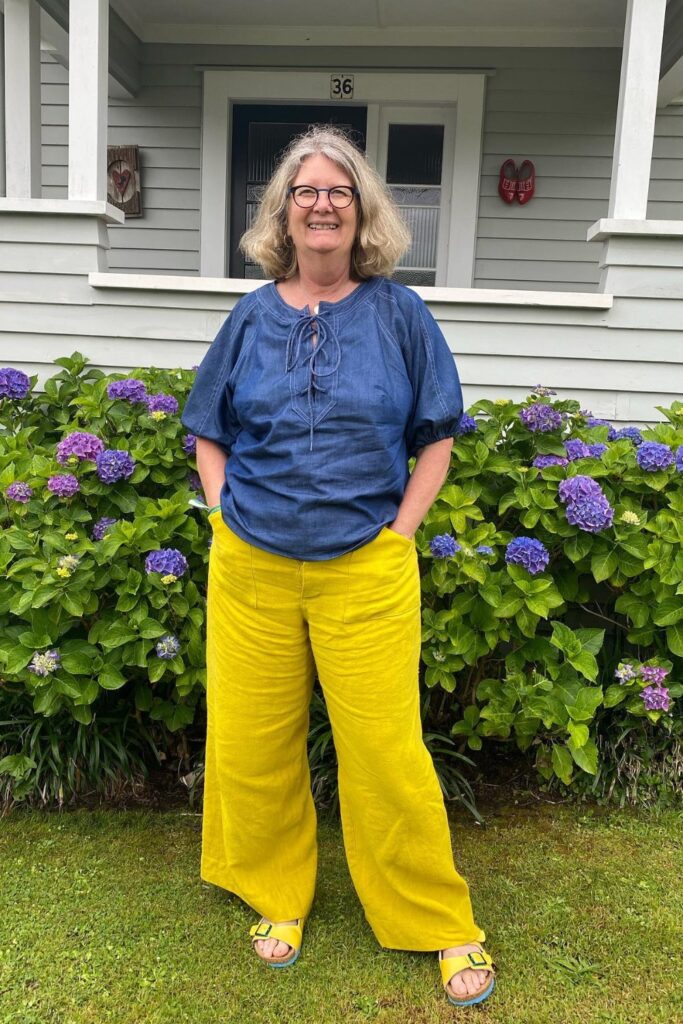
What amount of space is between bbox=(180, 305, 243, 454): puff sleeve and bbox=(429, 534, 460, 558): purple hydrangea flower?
0.71 metres

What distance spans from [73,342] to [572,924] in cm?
285

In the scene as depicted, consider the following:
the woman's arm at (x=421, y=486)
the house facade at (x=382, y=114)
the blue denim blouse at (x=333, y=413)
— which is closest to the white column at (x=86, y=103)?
the house facade at (x=382, y=114)

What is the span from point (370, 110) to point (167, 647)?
3990 millimetres

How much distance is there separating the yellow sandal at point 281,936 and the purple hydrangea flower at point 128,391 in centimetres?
163

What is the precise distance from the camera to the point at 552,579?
2.44 meters

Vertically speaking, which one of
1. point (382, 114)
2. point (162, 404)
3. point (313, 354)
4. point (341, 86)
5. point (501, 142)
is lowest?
point (162, 404)

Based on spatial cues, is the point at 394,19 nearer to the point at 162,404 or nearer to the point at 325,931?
the point at 162,404

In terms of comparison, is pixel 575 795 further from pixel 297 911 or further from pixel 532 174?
pixel 532 174

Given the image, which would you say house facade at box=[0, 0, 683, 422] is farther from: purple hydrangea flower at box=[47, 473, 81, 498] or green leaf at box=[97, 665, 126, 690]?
green leaf at box=[97, 665, 126, 690]

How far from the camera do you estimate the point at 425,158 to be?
5.14 meters

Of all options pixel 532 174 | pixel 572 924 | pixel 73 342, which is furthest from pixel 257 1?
pixel 572 924

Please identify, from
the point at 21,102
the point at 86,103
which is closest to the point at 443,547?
the point at 86,103

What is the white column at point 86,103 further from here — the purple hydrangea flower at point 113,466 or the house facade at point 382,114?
the purple hydrangea flower at point 113,466

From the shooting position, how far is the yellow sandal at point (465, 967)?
1854 millimetres
